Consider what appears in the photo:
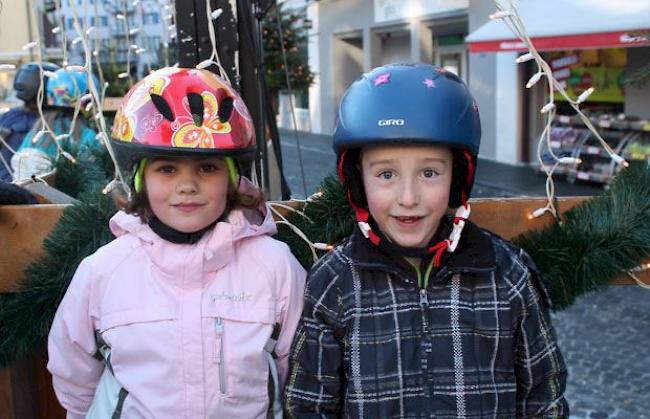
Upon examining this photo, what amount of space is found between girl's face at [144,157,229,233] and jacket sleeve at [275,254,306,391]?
27cm

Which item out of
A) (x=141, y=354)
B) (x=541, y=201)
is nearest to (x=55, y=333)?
(x=141, y=354)

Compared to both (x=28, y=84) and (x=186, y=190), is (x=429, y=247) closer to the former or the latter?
(x=186, y=190)

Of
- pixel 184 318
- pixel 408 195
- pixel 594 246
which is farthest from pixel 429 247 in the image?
pixel 184 318

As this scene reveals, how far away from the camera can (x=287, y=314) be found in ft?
→ 6.82

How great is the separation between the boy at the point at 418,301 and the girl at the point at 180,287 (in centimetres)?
13

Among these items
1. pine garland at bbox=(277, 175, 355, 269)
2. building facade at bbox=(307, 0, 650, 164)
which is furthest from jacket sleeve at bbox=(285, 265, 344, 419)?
building facade at bbox=(307, 0, 650, 164)

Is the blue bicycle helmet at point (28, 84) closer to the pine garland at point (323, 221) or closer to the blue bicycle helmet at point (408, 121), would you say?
the pine garland at point (323, 221)

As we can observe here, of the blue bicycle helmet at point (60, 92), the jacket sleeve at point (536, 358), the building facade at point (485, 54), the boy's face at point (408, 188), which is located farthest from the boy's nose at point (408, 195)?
the building facade at point (485, 54)

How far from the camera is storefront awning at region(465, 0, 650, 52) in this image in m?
10.3

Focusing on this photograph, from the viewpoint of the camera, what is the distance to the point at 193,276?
2.04m

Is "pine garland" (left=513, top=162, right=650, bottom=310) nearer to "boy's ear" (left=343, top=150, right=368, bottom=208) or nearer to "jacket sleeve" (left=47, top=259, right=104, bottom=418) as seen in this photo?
"boy's ear" (left=343, top=150, right=368, bottom=208)

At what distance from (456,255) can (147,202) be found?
884 mm

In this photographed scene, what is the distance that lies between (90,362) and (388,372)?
2.79 ft

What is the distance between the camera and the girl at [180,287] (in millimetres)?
1994
